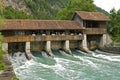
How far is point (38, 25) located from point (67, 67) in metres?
10.3

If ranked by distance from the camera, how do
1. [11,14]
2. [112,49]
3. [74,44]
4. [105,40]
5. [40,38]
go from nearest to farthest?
1. [40,38]
2. [112,49]
3. [74,44]
4. [105,40]
5. [11,14]

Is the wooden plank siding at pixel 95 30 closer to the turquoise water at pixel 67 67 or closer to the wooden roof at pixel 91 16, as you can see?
the wooden roof at pixel 91 16

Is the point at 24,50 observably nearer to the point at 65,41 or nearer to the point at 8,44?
the point at 8,44

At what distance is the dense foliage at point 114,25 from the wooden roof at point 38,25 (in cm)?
847

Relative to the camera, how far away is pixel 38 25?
3838 centimetres

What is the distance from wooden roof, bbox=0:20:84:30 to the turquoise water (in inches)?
150

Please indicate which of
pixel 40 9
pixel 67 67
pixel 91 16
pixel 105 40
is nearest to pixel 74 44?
pixel 91 16

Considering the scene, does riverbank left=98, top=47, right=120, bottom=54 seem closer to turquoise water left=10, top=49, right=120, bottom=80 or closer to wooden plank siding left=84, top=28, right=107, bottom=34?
turquoise water left=10, top=49, right=120, bottom=80

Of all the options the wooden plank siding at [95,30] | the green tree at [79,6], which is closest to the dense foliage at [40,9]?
the green tree at [79,6]

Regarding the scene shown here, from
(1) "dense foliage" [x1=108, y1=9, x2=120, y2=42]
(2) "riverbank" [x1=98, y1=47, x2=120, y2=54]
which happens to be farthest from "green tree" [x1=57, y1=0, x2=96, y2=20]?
(2) "riverbank" [x1=98, y1=47, x2=120, y2=54]

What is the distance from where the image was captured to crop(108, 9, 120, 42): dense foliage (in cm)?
4775

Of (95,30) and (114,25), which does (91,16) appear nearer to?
(95,30)

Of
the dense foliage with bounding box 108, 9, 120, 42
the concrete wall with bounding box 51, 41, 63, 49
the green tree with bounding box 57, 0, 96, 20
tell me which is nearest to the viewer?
the concrete wall with bounding box 51, 41, 63, 49

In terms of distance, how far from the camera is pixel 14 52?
3675 centimetres
